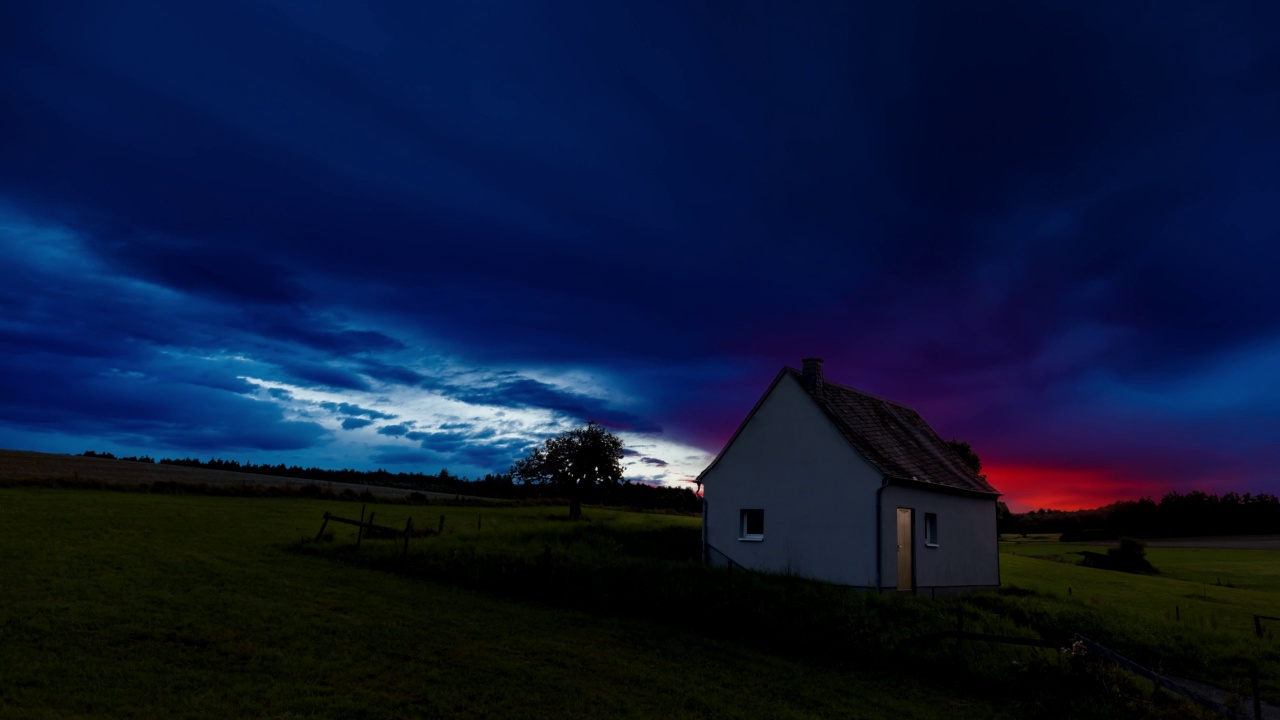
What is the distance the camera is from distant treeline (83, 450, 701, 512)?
101750 millimetres

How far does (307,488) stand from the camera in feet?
218

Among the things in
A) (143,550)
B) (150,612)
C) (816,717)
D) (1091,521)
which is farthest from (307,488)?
(1091,521)

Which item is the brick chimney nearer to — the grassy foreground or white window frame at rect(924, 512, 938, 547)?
white window frame at rect(924, 512, 938, 547)

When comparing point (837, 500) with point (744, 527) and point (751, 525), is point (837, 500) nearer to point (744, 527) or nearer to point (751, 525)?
point (751, 525)

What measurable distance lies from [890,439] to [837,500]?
583 cm

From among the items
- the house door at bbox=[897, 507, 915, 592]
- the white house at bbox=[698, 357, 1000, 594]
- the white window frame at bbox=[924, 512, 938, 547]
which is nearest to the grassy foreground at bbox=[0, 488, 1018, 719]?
the white house at bbox=[698, 357, 1000, 594]

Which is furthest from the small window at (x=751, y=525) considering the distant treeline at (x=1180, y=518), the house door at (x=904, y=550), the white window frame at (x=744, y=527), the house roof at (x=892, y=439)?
the distant treeline at (x=1180, y=518)

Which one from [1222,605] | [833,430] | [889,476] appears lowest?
[1222,605]

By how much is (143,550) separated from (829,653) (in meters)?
25.9

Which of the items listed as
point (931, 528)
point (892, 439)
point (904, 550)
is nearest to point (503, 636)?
point (904, 550)

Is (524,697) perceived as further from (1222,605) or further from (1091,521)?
(1091,521)

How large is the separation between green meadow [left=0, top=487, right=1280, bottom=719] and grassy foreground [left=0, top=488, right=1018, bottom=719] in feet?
0.25

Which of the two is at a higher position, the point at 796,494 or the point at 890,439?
the point at 890,439

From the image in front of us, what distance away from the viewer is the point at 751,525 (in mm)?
31703
